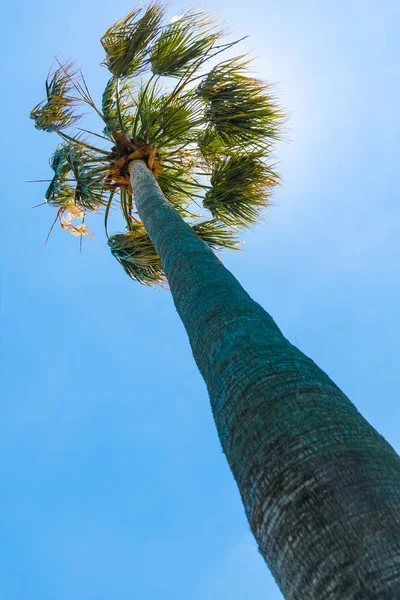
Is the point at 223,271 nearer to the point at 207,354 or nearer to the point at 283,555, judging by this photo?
the point at 207,354

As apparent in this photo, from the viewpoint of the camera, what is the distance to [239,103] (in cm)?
767

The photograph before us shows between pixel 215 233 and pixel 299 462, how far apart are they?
268 inches

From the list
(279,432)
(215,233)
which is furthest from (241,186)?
(279,432)

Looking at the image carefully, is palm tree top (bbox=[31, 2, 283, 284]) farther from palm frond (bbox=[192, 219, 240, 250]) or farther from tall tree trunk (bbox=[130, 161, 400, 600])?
tall tree trunk (bbox=[130, 161, 400, 600])

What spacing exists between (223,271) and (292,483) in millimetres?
1884

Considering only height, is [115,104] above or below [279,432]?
above

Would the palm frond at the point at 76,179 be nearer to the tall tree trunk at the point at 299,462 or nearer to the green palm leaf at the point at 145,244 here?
the green palm leaf at the point at 145,244

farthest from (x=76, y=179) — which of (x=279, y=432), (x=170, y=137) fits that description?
(x=279, y=432)

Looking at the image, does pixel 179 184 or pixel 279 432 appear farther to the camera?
pixel 179 184

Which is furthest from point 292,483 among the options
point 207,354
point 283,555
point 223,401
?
point 207,354

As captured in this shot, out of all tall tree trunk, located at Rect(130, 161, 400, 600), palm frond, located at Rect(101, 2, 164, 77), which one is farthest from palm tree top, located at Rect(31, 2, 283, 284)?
tall tree trunk, located at Rect(130, 161, 400, 600)

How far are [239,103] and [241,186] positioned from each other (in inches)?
44.9

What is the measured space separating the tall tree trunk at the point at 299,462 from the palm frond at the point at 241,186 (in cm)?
532

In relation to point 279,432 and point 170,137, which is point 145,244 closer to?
point 170,137
